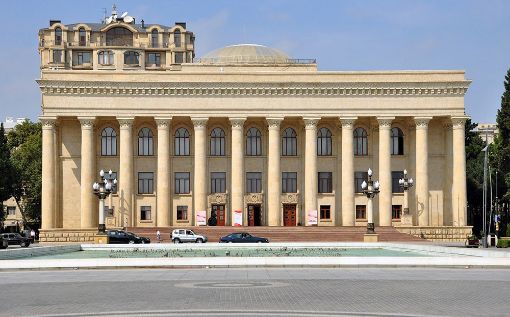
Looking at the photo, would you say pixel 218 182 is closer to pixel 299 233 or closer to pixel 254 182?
pixel 254 182

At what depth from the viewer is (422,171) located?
85.5 meters

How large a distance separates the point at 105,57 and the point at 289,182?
199 ft

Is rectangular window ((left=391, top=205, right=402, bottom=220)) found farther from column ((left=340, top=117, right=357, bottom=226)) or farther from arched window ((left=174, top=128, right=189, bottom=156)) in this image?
arched window ((left=174, top=128, right=189, bottom=156))

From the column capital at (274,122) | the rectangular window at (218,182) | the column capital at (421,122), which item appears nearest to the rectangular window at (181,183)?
the rectangular window at (218,182)

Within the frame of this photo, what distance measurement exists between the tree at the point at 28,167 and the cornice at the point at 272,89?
60.7ft

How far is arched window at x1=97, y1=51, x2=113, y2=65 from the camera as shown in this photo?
467 ft

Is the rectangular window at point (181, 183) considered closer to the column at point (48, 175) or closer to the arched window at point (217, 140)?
the arched window at point (217, 140)

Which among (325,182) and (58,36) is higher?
(58,36)

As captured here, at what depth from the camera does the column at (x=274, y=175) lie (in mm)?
85562

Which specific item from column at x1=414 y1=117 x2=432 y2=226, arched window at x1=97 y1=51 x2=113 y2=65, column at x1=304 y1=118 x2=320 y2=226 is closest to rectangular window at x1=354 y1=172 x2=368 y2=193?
column at x1=304 y1=118 x2=320 y2=226

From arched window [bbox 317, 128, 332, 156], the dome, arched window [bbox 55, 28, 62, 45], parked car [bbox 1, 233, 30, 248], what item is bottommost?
parked car [bbox 1, 233, 30, 248]

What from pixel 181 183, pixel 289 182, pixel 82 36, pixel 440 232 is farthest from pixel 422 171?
pixel 82 36

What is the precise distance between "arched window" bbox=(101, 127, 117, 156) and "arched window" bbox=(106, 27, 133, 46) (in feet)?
193

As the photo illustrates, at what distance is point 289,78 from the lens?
281ft
